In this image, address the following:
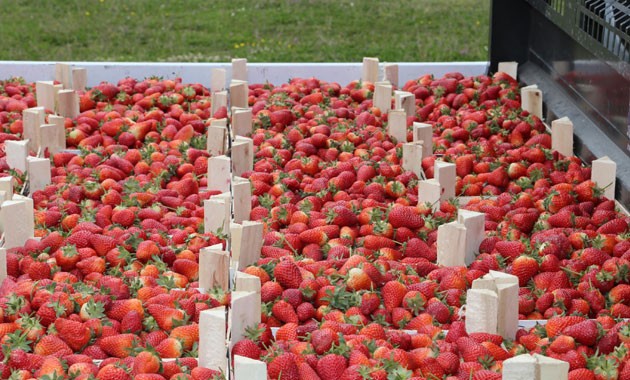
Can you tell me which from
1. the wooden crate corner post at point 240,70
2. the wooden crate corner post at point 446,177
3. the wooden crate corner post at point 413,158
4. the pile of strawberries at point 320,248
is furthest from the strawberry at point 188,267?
the wooden crate corner post at point 240,70

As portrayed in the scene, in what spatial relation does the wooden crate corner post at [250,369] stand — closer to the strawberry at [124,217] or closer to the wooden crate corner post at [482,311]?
the wooden crate corner post at [482,311]

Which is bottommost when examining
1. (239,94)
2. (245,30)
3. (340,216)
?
(245,30)

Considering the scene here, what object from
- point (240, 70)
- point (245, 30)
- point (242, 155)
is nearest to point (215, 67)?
point (240, 70)

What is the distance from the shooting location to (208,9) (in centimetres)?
784

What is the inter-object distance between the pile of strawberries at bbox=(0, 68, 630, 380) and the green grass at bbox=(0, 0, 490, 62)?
106 inches

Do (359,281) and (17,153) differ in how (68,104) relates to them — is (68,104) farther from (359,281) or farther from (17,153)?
(359,281)

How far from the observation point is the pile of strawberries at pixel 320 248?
215 cm

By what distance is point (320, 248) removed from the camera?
9.10 ft

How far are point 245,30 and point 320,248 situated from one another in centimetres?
473

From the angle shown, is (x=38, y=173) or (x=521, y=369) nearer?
(x=521, y=369)

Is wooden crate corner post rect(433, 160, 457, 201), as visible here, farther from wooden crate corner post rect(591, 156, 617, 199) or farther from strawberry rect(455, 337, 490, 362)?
strawberry rect(455, 337, 490, 362)

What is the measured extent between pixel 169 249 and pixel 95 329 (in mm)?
482

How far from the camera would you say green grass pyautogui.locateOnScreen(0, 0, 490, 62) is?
6734 millimetres

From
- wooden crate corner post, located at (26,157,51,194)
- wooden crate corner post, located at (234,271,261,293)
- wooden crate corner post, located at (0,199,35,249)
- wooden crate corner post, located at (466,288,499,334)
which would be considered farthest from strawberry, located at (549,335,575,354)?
wooden crate corner post, located at (26,157,51,194)
